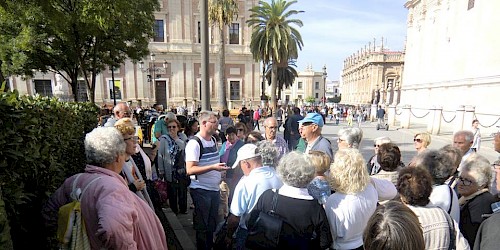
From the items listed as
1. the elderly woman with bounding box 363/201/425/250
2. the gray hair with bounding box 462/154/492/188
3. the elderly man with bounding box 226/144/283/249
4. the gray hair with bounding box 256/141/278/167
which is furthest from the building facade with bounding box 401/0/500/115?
the elderly woman with bounding box 363/201/425/250

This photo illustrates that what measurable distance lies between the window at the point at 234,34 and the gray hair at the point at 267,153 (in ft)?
111

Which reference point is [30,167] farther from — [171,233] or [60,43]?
[60,43]

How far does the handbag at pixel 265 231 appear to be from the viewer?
212cm

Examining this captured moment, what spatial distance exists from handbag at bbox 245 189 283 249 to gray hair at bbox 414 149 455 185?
1379 millimetres

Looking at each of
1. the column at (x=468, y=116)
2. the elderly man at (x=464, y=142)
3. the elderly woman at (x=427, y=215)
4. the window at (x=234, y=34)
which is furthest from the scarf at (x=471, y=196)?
the window at (x=234, y=34)

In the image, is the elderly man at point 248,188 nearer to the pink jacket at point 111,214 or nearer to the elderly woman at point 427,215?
the pink jacket at point 111,214

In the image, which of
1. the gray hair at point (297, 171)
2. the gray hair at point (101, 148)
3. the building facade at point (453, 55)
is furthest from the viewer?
the building facade at point (453, 55)

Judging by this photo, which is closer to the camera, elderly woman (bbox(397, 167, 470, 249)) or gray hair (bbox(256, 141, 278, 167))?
elderly woman (bbox(397, 167, 470, 249))

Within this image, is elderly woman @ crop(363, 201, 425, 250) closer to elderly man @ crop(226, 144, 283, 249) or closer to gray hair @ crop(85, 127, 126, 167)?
elderly man @ crop(226, 144, 283, 249)

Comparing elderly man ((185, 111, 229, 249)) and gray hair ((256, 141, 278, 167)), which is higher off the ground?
gray hair ((256, 141, 278, 167))

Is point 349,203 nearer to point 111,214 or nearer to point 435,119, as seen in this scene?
point 111,214

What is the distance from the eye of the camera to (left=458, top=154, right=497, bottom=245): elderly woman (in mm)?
2451

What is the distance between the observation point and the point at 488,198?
248 centimetres

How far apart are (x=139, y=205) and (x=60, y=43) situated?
1255cm
